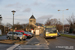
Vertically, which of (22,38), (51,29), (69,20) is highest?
(69,20)

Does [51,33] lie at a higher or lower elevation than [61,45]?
higher

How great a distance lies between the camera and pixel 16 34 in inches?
915

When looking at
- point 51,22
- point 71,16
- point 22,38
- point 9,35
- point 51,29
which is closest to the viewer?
point 22,38

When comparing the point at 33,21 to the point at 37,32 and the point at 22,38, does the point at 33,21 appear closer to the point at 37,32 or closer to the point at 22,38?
the point at 37,32

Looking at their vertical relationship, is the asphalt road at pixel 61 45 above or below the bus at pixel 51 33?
below

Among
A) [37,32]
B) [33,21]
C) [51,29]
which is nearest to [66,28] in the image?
[33,21]

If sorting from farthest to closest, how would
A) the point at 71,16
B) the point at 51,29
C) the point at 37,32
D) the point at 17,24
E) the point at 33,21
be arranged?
the point at 33,21 < the point at 17,24 < the point at 71,16 < the point at 37,32 < the point at 51,29

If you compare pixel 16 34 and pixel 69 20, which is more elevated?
pixel 69 20

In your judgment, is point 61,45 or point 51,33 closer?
point 61,45

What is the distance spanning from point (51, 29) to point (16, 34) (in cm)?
783

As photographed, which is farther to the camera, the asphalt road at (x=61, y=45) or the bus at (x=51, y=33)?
the bus at (x=51, y=33)

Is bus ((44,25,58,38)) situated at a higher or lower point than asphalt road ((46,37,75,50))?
higher

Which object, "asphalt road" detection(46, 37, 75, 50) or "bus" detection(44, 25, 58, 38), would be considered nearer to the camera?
"asphalt road" detection(46, 37, 75, 50)

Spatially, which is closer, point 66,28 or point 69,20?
point 69,20
